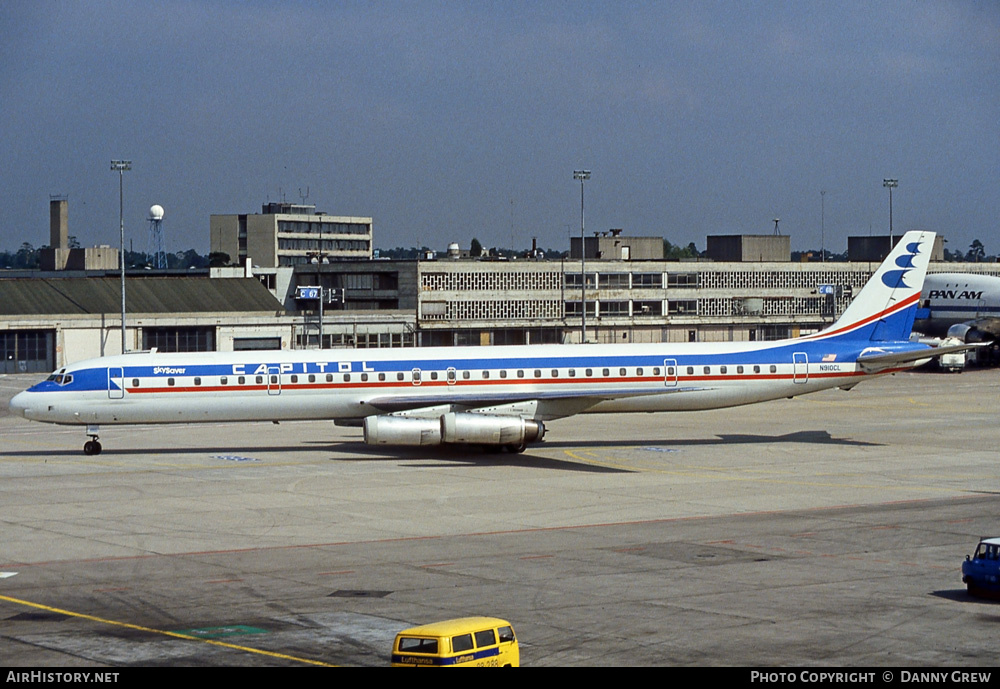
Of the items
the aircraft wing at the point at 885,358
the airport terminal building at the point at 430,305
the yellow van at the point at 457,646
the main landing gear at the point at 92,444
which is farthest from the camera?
the airport terminal building at the point at 430,305

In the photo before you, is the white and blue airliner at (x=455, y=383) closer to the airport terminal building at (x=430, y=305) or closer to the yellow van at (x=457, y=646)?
the yellow van at (x=457, y=646)

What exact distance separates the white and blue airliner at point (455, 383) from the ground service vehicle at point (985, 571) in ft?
80.1

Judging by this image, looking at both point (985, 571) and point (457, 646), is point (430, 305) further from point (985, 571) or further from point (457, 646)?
point (457, 646)

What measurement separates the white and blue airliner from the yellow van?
28418 millimetres

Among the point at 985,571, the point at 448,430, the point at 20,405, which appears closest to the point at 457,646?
the point at 985,571

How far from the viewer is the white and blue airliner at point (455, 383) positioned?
49875 millimetres

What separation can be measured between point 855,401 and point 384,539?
46.7 meters

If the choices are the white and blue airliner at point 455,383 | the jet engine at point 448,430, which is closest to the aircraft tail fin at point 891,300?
the white and blue airliner at point 455,383

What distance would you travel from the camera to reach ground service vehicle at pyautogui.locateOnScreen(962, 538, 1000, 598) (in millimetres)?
25141
